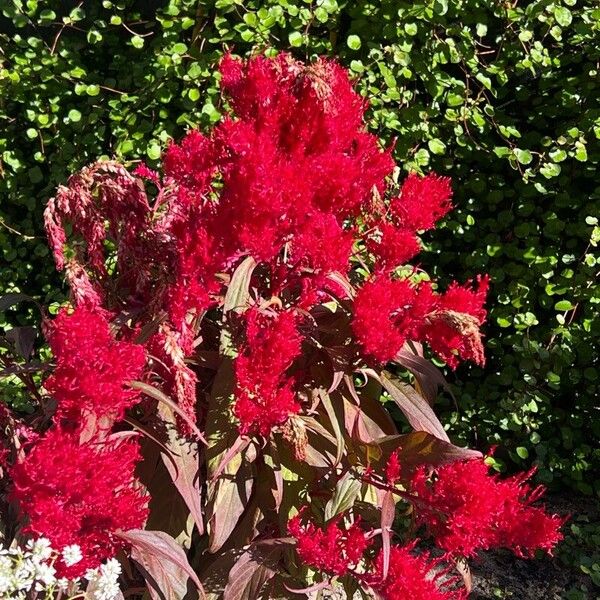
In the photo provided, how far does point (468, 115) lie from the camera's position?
8.93 feet

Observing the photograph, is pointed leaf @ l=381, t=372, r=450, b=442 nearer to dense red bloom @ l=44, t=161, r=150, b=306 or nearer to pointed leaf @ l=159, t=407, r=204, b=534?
pointed leaf @ l=159, t=407, r=204, b=534

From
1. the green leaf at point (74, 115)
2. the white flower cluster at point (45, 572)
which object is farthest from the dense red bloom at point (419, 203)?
the green leaf at point (74, 115)

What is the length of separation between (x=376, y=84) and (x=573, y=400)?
141 centimetres

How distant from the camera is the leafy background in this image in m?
2.67

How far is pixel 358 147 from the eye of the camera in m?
1.52

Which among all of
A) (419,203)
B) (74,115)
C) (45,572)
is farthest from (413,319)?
(74,115)

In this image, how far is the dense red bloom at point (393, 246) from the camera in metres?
1.51

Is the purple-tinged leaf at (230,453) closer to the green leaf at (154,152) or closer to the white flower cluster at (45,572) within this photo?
the white flower cluster at (45,572)

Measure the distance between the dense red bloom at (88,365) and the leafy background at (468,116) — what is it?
A: 1435 millimetres

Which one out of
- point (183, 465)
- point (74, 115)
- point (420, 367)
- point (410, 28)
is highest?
point (410, 28)

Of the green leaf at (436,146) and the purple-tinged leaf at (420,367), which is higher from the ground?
the green leaf at (436,146)

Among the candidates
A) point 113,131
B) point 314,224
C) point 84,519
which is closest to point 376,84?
point 113,131

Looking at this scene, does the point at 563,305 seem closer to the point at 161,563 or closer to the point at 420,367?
the point at 420,367

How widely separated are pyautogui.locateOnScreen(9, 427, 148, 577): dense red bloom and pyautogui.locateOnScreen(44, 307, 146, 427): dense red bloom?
2.5 inches
